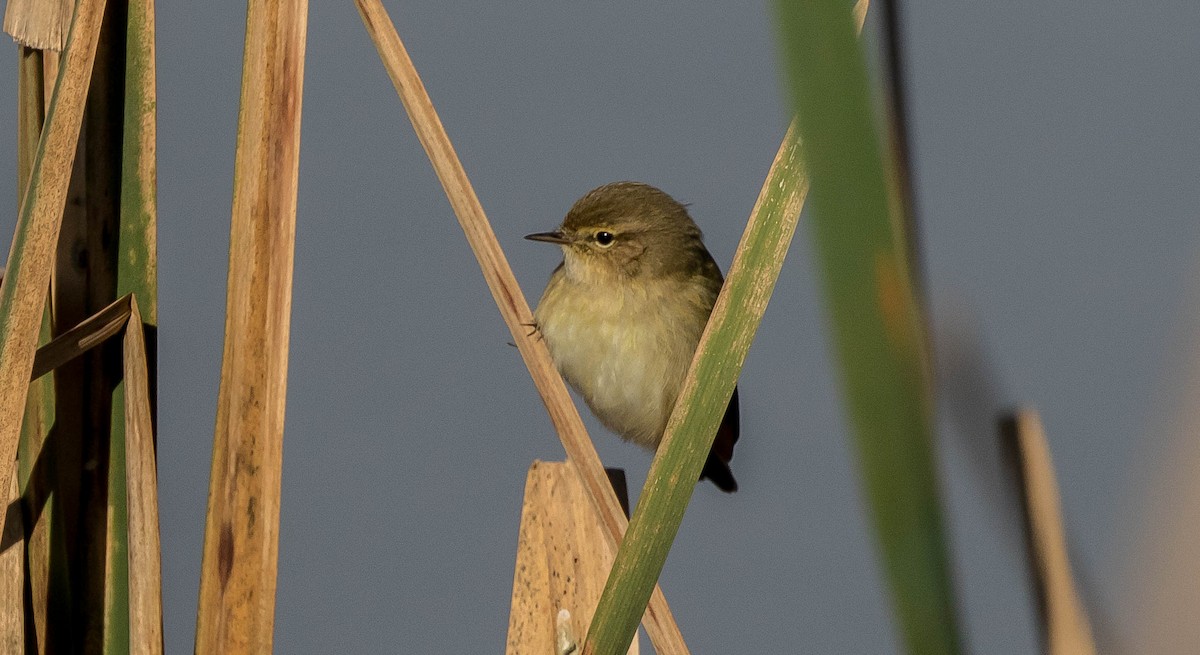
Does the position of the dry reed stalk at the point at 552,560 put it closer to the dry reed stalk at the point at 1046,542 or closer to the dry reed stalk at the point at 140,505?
the dry reed stalk at the point at 140,505

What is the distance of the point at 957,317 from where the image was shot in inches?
34.3

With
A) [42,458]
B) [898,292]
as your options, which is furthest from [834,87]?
[42,458]

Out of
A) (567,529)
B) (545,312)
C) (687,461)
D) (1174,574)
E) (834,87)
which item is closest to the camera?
(834,87)

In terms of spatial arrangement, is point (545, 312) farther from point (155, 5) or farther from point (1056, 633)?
point (1056, 633)

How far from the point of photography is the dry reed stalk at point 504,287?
1808 mm

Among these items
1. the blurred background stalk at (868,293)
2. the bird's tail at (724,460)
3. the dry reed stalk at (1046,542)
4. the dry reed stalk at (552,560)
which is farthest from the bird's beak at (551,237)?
the blurred background stalk at (868,293)

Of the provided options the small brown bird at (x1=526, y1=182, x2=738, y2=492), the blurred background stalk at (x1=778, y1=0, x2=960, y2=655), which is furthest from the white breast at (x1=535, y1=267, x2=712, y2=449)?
the blurred background stalk at (x1=778, y1=0, x2=960, y2=655)

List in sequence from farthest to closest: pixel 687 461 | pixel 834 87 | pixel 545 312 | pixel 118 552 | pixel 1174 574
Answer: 1. pixel 545 312
2. pixel 118 552
3. pixel 687 461
4. pixel 1174 574
5. pixel 834 87

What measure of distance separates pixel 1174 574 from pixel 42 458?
166 cm

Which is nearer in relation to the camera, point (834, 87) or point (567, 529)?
point (834, 87)

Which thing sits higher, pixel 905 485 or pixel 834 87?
pixel 834 87

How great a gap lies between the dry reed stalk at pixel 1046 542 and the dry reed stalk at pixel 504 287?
0.88 metres

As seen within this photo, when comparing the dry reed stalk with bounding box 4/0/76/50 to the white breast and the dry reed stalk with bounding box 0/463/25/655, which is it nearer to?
the dry reed stalk with bounding box 0/463/25/655

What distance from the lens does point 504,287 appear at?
191 centimetres
